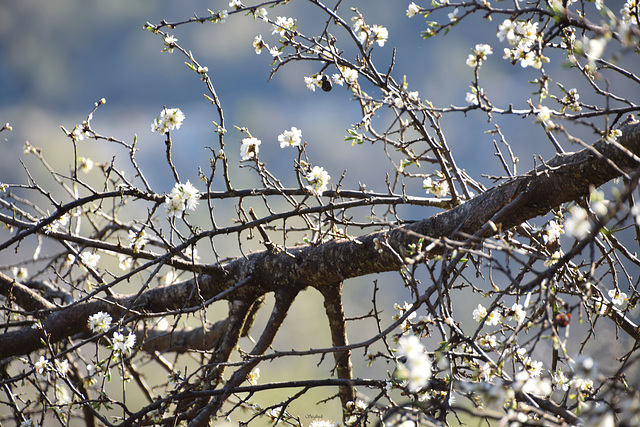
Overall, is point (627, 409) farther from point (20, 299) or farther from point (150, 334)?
point (150, 334)

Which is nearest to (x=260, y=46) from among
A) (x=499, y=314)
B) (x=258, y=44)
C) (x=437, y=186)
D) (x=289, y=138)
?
(x=258, y=44)

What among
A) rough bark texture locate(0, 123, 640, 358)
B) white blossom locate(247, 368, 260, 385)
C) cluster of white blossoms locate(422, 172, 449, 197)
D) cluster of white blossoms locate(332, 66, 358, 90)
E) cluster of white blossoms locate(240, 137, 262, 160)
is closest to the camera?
rough bark texture locate(0, 123, 640, 358)

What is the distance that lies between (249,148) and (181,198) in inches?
9.9

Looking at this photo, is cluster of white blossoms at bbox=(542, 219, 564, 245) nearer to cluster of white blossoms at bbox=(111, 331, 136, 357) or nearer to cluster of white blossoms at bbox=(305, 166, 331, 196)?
cluster of white blossoms at bbox=(305, 166, 331, 196)

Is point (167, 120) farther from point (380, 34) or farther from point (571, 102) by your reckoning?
point (571, 102)

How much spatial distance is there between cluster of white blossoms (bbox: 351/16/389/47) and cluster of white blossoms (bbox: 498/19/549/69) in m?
0.43

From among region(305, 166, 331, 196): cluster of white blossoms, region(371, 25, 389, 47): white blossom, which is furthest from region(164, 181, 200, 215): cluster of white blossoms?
region(371, 25, 389, 47): white blossom

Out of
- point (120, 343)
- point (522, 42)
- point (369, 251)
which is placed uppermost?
point (522, 42)

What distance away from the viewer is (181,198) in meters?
1.40

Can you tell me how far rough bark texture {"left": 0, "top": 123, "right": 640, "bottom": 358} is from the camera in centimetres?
119

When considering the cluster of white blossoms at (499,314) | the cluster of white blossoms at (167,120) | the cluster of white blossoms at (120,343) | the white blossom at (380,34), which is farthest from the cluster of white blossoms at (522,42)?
the cluster of white blossoms at (120,343)

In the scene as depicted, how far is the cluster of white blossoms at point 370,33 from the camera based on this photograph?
158 cm

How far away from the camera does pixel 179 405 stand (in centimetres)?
147

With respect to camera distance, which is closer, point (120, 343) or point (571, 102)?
point (571, 102)
